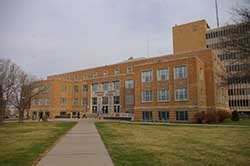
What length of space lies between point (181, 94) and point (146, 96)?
7056mm

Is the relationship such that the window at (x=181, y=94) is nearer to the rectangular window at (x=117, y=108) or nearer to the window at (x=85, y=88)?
the rectangular window at (x=117, y=108)

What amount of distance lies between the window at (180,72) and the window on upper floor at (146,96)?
19.9 feet

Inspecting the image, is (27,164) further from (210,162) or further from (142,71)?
(142,71)

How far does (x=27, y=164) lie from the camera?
8609mm

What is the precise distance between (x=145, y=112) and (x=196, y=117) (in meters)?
10.6

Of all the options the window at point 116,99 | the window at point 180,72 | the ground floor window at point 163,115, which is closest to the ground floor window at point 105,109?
the window at point 116,99

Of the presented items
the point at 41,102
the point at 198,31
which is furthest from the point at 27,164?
the point at 198,31

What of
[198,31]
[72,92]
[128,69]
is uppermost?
[198,31]

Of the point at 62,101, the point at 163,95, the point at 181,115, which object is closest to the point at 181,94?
the point at 163,95

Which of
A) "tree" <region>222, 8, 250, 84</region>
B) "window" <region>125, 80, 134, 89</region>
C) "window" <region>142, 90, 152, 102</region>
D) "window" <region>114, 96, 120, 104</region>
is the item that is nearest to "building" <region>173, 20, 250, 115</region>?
"window" <region>125, 80, 134, 89</region>

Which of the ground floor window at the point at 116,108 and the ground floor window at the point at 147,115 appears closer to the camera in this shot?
the ground floor window at the point at 147,115

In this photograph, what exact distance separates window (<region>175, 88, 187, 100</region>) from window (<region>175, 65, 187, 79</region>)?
2.25 m

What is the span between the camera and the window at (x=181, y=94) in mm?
41831

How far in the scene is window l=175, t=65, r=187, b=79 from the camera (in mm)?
42375
